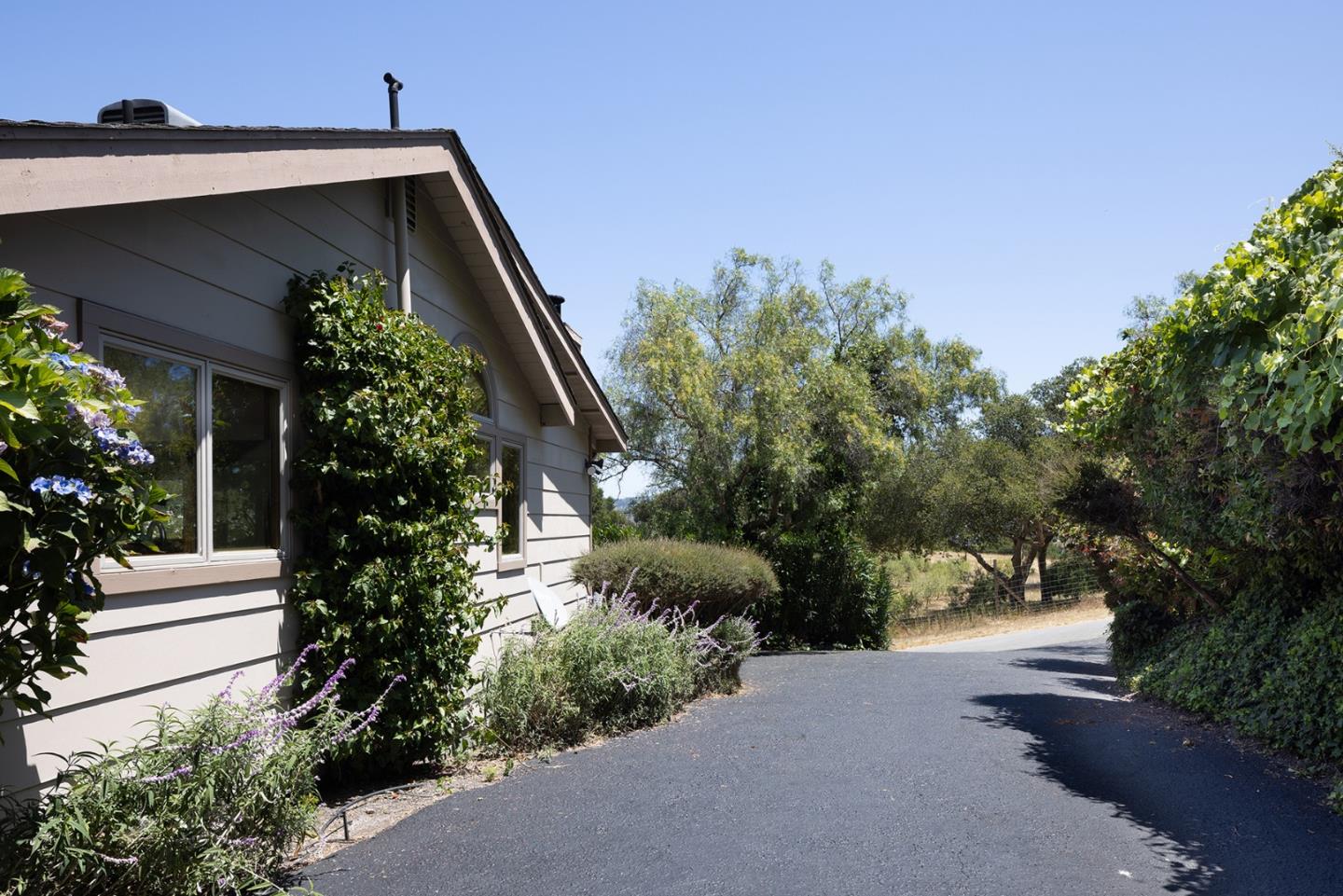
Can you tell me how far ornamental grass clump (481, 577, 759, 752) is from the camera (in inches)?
279

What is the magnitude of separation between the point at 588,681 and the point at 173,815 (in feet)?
13.6

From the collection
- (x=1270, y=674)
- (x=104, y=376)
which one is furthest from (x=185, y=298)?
(x=1270, y=674)

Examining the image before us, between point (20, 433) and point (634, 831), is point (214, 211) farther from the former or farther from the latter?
point (634, 831)

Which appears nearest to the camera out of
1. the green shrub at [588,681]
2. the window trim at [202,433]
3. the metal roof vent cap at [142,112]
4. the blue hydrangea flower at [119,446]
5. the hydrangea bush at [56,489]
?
the hydrangea bush at [56,489]

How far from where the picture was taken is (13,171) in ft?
10.9

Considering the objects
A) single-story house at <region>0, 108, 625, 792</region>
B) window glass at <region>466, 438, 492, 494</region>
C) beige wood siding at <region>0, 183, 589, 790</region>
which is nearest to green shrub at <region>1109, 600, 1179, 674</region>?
window glass at <region>466, 438, 492, 494</region>

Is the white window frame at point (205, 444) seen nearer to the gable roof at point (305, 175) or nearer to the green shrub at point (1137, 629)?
the gable roof at point (305, 175)

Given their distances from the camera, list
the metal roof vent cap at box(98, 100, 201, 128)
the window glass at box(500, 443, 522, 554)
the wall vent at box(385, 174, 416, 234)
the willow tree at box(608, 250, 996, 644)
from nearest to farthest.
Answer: the metal roof vent cap at box(98, 100, 201, 128), the wall vent at box(385, 174, 416, 234), the window glass at box(500, 443, 522, 554), the willow tree at box(608, 250, 996, 644)

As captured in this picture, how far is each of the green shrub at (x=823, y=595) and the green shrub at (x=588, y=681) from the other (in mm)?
10163

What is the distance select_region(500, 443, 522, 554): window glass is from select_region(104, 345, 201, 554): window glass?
4.69 m

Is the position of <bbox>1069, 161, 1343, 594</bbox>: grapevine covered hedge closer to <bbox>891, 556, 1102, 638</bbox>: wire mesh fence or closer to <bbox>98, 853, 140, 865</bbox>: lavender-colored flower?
<bbox>98, 853, 140, 865</bbox>: lavender-colored flower

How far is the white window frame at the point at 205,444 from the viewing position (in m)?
4.31

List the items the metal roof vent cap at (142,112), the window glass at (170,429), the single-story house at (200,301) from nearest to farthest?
the single-story house at (200,301)
the window glass at (170,429)
the metal roof vent cap at (142,112)

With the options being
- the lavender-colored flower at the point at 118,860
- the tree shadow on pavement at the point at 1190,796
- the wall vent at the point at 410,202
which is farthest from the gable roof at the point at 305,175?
the tree shadow on pavement at the point at 1190,796
